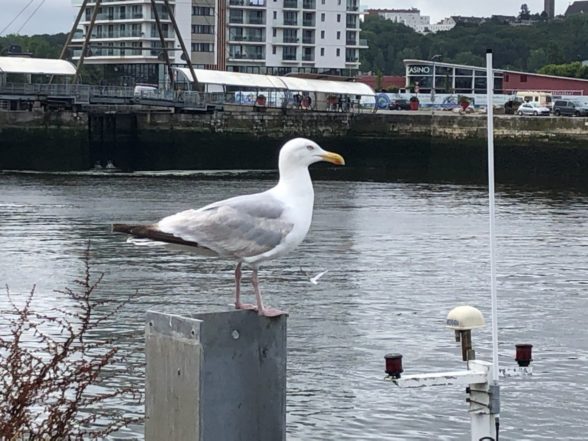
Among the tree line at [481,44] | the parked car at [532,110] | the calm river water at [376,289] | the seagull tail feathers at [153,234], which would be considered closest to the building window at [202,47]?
the parked car at [532,110]

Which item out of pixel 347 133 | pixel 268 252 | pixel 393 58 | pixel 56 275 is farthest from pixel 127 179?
pixel 393 58

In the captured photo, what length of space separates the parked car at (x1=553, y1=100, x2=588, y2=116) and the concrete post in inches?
2318

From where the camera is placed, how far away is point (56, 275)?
73.8ft

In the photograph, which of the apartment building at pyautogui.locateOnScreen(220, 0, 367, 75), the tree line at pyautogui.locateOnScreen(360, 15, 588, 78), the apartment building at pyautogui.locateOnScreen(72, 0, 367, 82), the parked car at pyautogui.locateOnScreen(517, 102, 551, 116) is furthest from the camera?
the tree line at pyautogui.locateOnScreen(360, 15, 588, 78)

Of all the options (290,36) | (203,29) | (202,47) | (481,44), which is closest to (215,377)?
(202,47)

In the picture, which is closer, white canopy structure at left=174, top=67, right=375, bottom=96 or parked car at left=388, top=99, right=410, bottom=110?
white canopy structure at left=174, top=67, right=375, bottom=96

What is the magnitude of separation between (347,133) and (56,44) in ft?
320

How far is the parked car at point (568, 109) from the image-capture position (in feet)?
209

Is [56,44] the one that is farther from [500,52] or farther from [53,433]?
[53,433]

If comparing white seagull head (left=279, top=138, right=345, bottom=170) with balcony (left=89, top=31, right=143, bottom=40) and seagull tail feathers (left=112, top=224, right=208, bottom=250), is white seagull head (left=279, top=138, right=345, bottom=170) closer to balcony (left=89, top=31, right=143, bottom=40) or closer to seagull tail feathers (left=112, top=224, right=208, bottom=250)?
seagull tail feathers (left=112, top=224, right=208, bottom=250)

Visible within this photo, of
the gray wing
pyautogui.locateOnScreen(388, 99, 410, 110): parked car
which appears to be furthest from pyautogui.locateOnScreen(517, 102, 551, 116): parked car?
the gray wing

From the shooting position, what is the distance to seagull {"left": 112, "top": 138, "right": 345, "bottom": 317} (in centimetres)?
704

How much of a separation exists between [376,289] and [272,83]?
49566mm

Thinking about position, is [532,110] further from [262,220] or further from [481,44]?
[481,44]
